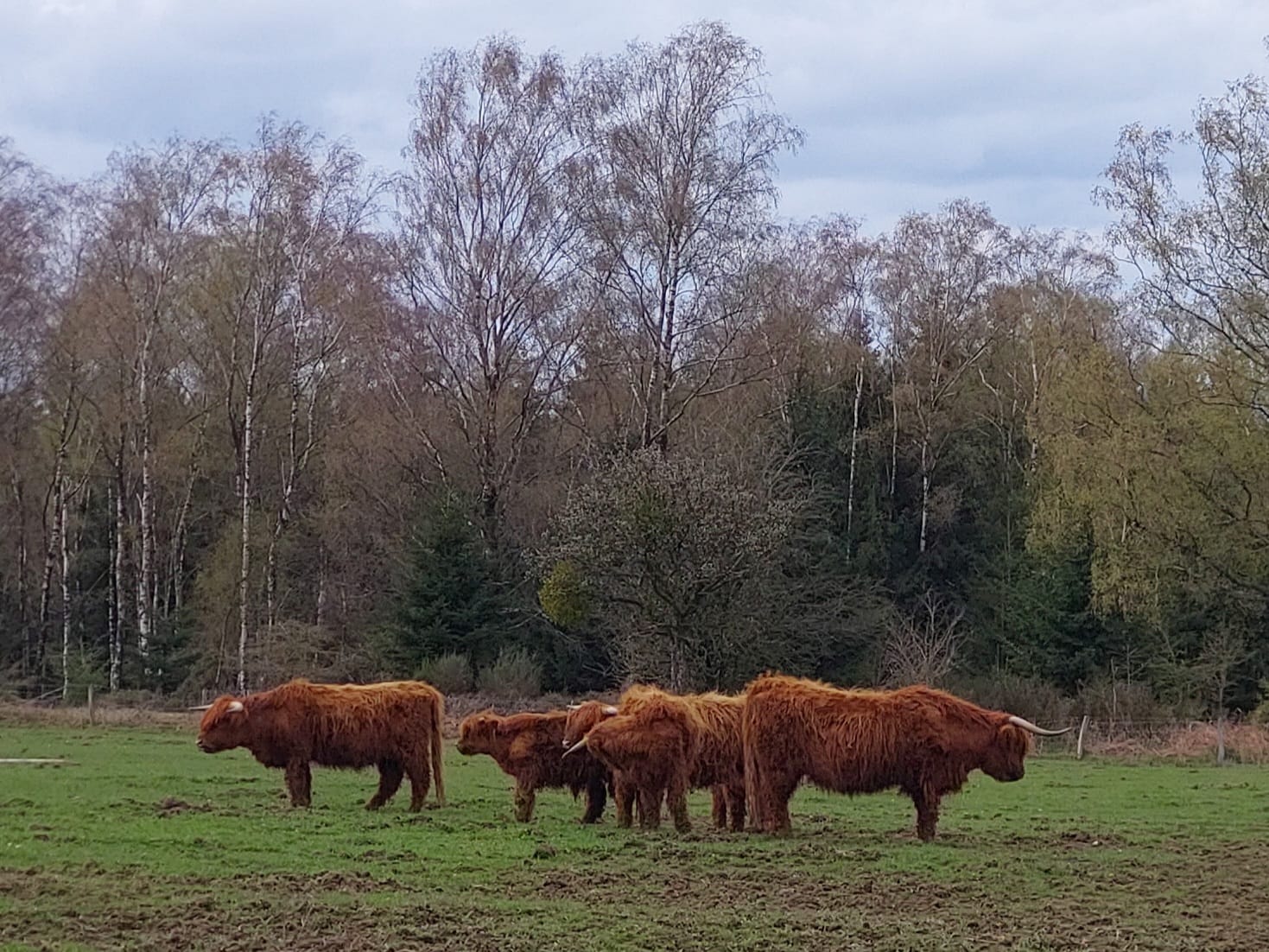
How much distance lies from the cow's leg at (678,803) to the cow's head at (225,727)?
5.59 meters

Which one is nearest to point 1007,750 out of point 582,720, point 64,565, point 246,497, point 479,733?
point 582,720

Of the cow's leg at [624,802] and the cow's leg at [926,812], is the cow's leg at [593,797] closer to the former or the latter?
the cow's leg at [624,802]

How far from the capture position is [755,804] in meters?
16.5

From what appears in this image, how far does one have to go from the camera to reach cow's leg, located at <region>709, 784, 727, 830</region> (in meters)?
17.3

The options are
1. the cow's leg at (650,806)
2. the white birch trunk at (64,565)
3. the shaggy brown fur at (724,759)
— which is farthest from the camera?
the white birch trunk at (64,565)

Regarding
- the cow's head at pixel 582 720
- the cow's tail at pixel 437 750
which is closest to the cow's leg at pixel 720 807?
the cow's head at pixel 582 720

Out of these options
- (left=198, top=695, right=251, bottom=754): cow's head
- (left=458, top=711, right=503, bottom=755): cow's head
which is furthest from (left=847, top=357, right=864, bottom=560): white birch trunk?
(left=198, top=695, right=251, bottom=754): cow's head

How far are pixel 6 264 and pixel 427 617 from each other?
18424mm

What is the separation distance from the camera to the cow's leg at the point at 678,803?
16266mm

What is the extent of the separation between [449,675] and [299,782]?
22318 millimetres

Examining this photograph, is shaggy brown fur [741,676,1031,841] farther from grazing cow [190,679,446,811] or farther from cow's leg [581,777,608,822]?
grazing cow [190,679,446,811]

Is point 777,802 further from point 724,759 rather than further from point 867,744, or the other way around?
point 867,744

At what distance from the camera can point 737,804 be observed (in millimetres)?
17141

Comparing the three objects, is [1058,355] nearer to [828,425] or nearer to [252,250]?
[828,425]
